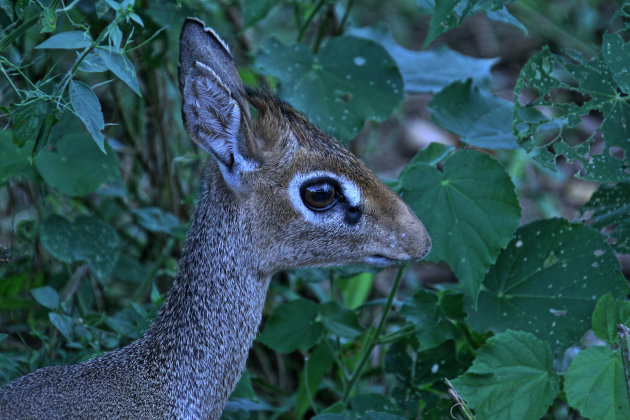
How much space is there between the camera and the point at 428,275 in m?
5.16

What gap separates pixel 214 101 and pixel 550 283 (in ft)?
4.86

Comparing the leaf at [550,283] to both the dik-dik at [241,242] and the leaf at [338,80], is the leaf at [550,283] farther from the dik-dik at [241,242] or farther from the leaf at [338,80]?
the leaf at [338,80]

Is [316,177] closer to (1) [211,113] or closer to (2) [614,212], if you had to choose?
(1) [211,113]

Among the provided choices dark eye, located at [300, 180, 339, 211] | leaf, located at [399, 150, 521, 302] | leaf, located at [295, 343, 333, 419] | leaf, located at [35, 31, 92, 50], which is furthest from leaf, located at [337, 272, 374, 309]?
leaf, located at [35, 31, 92, 50]

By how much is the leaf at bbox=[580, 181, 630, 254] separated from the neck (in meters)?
1.48

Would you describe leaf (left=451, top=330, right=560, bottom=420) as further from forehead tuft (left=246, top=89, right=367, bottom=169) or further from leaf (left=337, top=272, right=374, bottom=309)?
leaf (left=337, top=272, right=374, bottom=309)

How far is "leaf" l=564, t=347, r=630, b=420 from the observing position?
95.2 inches

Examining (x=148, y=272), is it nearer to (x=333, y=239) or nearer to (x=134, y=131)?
(x=134, y=131)

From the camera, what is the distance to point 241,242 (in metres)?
2.58

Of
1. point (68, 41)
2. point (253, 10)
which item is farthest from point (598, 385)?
point (253, 10)

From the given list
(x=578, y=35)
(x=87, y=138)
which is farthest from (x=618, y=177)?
(x=578, y=35)

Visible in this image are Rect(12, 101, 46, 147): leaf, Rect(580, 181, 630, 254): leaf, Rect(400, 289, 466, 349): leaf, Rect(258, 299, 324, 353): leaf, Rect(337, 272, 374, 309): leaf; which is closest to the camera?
Rect(12, 101, 46, 147): leaf

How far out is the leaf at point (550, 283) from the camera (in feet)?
9.66

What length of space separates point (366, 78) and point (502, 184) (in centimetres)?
90
